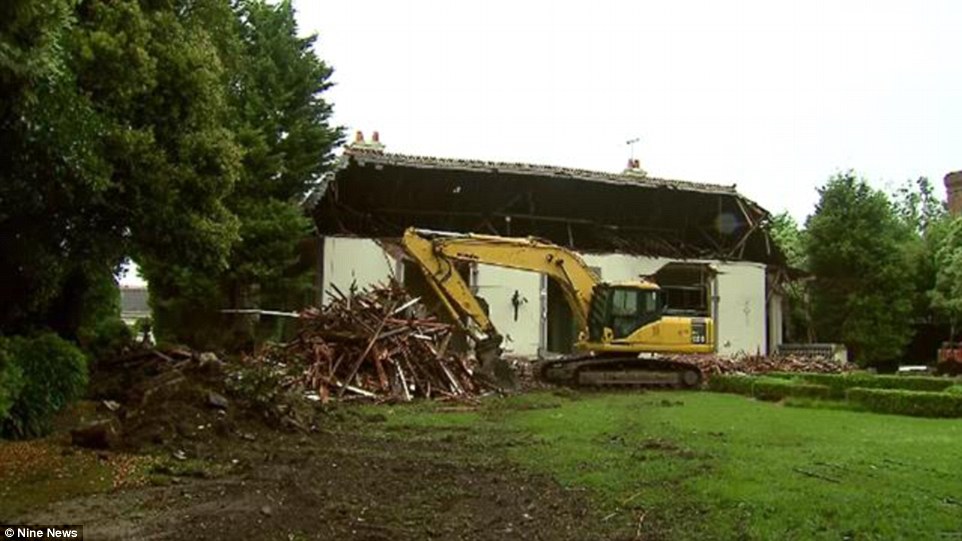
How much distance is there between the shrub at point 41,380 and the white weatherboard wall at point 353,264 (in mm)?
15154

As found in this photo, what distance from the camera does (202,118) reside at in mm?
12711

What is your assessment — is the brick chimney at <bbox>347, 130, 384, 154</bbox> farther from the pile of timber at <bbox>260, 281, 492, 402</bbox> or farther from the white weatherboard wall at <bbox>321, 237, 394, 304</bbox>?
the pile of timber at <bbox>260, 281, 492, 402</bbox>

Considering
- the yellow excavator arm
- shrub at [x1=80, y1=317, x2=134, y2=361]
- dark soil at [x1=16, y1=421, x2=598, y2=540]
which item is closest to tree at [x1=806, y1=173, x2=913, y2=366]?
the yellow excavator arm

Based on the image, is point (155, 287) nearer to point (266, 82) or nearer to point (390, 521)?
point (266, 82)

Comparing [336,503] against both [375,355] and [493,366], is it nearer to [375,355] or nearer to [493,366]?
[375,355]

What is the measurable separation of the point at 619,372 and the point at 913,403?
23.1 feet

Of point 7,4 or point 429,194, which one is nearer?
point 7,4

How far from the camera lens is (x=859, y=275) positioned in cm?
3419

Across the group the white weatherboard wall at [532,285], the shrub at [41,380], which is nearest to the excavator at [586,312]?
the white weatherboard wall at [532,285]

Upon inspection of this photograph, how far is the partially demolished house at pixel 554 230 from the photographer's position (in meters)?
28.0

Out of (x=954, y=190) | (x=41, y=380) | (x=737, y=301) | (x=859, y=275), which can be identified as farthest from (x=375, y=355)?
(x=954, y=190)

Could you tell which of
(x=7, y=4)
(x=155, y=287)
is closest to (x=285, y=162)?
(x=155, y=287)

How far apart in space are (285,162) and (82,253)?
13007 mm

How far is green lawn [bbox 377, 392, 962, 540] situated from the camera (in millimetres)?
6844
